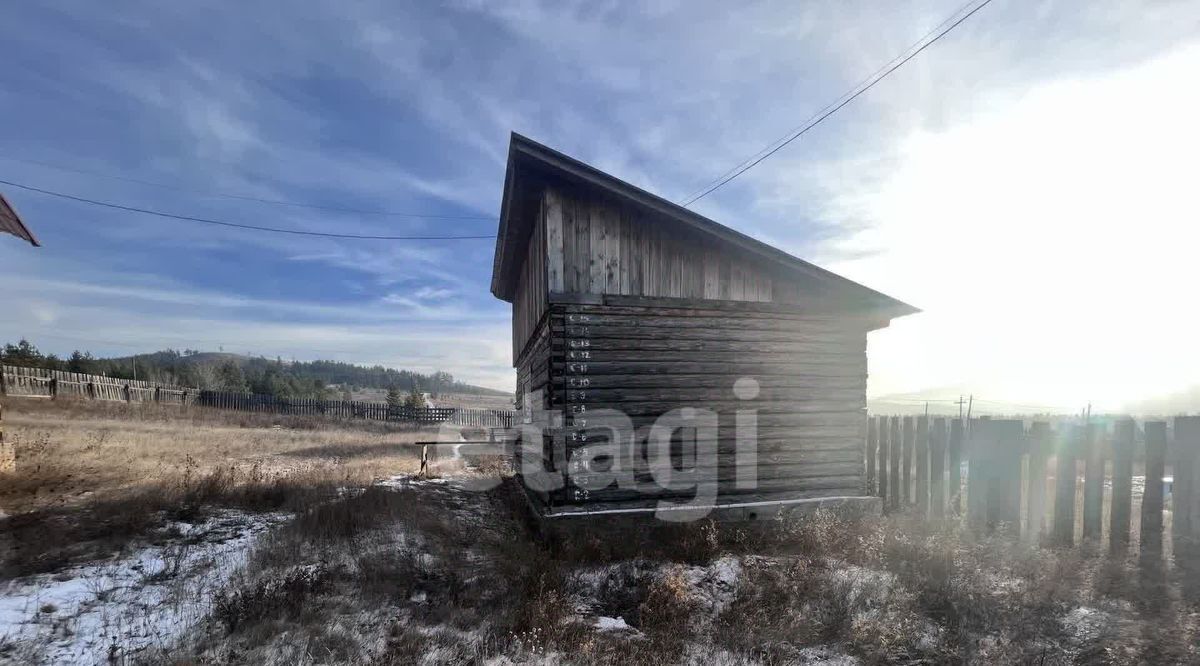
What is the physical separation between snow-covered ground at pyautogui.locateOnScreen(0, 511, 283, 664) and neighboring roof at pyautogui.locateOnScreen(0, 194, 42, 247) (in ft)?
25.0

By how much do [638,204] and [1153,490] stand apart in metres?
7.47

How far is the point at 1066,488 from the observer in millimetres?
7090

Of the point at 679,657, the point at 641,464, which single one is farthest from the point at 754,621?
the point at 641,464

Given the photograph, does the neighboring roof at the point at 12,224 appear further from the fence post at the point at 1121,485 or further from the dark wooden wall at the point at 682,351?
the fence post at the point at 1121,485

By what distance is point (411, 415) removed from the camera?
143 ft

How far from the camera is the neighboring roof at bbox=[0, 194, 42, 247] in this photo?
1041cm

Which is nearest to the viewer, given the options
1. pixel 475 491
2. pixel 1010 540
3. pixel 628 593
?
pixel 628 593

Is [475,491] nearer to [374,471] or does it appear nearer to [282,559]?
[374,471]

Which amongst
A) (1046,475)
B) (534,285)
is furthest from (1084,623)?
(534,285)

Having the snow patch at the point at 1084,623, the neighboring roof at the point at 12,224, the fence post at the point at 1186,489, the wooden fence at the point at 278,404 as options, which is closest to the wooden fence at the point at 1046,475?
the fence post at the point at 1186,489

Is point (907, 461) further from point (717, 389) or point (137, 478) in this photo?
point (137, 478)

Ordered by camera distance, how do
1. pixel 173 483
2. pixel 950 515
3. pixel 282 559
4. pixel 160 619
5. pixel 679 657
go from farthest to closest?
A: pixel 173 483 → pixel 950 515 → pixel 282 559 → pixel 160 619 → pixel 679 657

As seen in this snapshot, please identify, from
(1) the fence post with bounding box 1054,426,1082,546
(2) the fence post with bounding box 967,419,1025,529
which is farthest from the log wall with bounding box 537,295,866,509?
(1) the fence post with bounding box 1054,426,1082,546

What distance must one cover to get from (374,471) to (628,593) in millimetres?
10813
